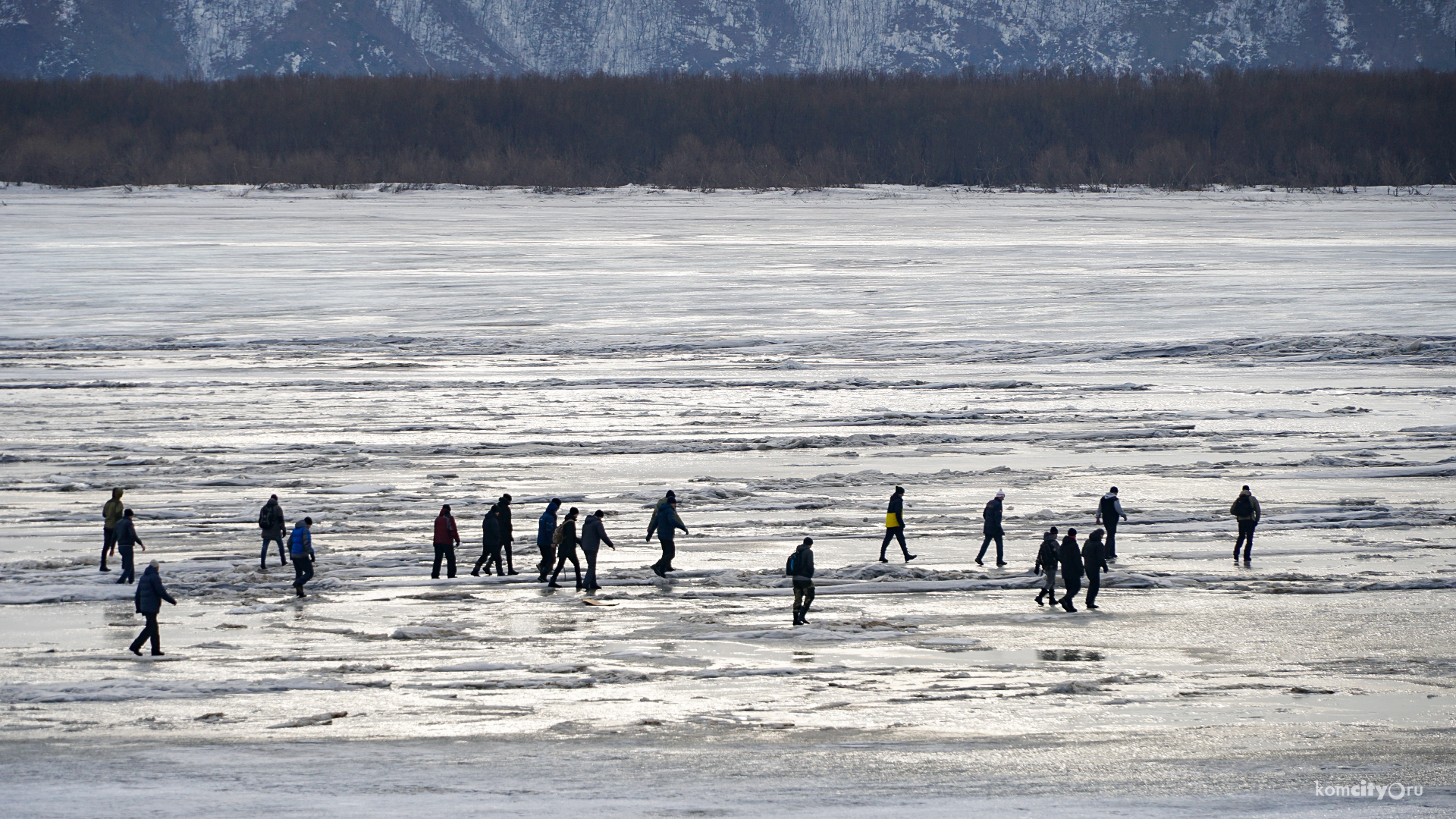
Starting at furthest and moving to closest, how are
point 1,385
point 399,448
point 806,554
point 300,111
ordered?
1. point 300,111
2. point 1,385
3. point 399,448
4. point 806,554

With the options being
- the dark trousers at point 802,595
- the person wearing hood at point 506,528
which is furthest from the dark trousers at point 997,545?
the person wearing hood at point 506,528

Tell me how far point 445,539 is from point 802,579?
134 inches

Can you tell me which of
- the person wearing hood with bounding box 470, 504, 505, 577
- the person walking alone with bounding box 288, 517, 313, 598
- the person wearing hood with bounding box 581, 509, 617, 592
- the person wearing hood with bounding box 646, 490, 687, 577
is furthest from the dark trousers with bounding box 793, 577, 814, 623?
the person walking alone with bounding box 288, 517, 313, 598

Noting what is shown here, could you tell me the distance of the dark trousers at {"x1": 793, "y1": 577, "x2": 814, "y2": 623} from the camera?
12.6 m

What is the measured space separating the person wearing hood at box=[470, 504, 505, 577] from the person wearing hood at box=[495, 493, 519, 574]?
28 mm

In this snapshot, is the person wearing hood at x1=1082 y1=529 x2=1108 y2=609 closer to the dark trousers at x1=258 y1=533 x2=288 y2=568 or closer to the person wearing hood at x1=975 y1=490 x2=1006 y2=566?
the person wearing hood at x1=975 y1=490 x2=1006 y2=566

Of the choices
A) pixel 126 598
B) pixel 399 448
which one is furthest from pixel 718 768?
pixel 399 448

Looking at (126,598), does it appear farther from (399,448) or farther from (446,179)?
(446,179)

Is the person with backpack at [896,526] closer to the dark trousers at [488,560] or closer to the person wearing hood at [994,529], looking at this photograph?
the person wearing hood at [994,529]

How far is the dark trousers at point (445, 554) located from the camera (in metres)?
13.9

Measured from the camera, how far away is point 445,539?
1388 centimetres

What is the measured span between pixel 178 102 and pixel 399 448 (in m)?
126

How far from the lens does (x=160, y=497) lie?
1698 cm

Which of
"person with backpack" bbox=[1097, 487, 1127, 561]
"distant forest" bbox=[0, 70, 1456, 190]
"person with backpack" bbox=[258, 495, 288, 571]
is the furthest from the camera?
"distant forest" bbox=[0, 70, 1456, 190]
